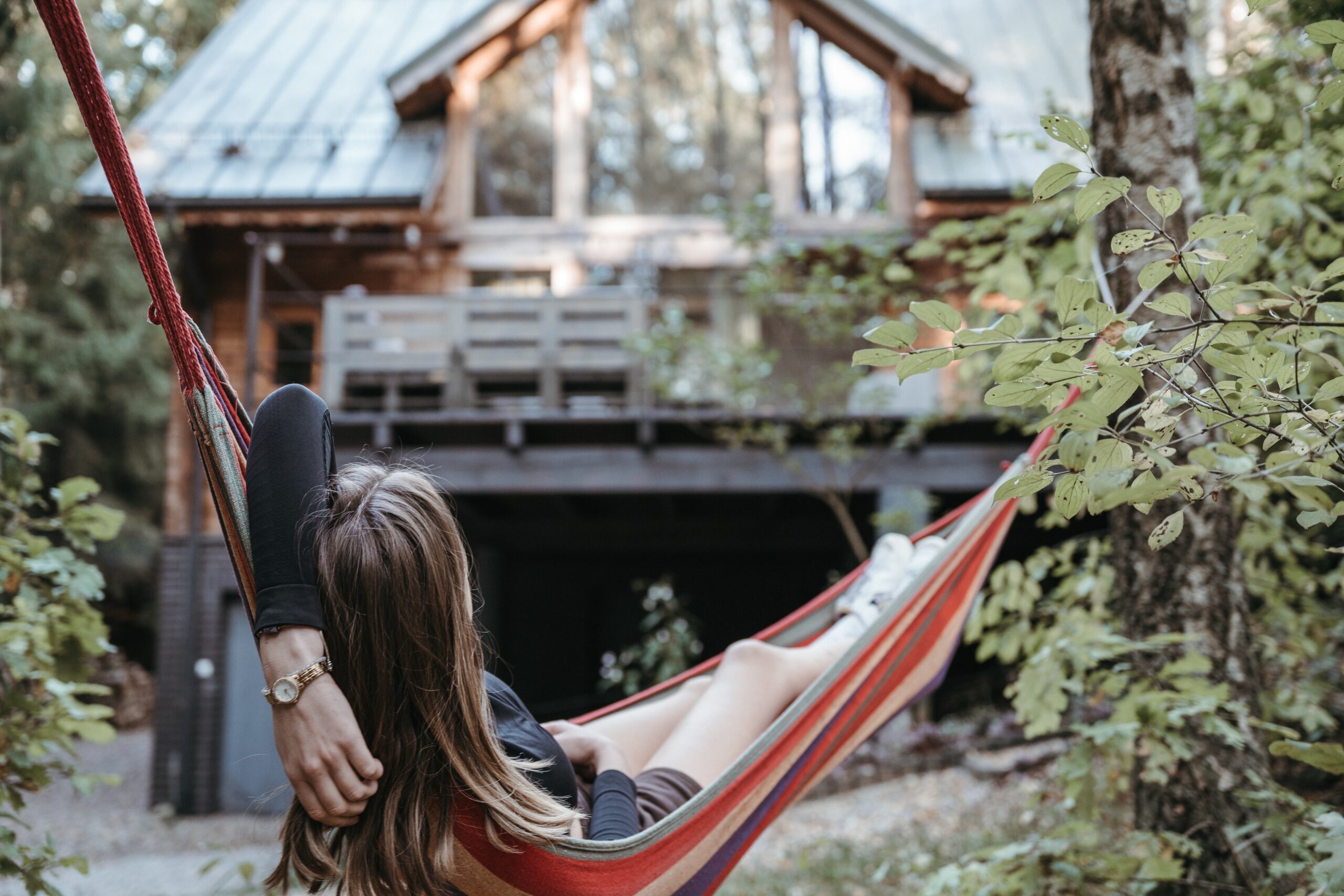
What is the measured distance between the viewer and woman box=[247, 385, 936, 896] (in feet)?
3.12

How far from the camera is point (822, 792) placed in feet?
16.6

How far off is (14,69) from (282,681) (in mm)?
9214

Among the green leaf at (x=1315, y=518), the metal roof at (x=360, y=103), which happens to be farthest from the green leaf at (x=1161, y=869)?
the metal roof at (x=360, y=103)

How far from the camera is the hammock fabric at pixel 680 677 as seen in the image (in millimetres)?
997

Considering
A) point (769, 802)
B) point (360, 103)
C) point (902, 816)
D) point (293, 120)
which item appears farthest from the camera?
point (360, 103)

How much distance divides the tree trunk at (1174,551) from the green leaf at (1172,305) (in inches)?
32.8

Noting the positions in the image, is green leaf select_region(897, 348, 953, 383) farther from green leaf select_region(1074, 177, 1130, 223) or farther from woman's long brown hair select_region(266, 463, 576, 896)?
woman's long brown hair select_region(266, 463, 576, 896)

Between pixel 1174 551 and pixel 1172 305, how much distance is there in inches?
35.8

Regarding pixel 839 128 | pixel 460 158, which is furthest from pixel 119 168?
pixel 839 128

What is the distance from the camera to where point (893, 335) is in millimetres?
1006

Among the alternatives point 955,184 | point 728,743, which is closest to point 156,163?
point 955,184

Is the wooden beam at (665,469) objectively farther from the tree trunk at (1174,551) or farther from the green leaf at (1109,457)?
the green leaf at (1109,457)

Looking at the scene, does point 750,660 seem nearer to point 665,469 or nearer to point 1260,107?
point 1260,107

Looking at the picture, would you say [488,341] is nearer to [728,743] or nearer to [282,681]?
[728,743]
